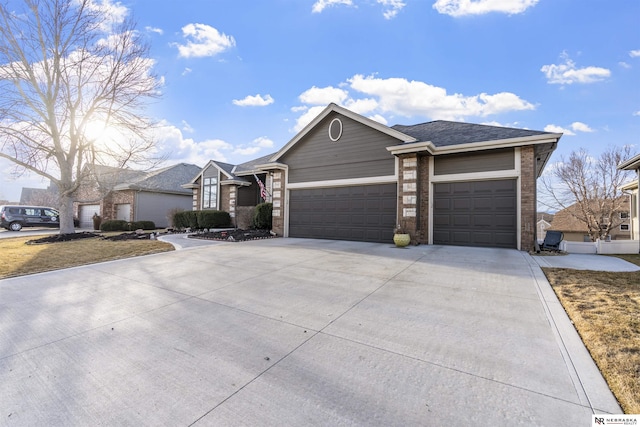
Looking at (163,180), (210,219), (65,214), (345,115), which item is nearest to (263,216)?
(210,219)

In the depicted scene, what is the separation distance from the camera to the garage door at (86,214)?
24562 millimetres

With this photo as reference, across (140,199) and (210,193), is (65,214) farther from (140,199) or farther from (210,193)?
(210,193)

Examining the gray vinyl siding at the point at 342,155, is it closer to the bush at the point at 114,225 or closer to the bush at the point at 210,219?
the bush at the point at 210,219

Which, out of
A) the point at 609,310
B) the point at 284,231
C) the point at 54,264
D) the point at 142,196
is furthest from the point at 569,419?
the point at 142,196

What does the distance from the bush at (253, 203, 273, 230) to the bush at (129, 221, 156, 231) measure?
9876 millimetres

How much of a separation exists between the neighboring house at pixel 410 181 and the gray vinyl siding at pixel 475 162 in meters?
0.03

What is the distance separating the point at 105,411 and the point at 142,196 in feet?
76.8

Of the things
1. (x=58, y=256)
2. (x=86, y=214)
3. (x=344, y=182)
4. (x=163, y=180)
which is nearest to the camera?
(x=58, y=256)

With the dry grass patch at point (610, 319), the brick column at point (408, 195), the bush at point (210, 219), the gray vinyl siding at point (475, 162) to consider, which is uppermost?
the gray vinyl siding at point (475, 162)

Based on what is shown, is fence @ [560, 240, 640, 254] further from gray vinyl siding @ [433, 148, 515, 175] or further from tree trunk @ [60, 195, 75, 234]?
tree trunk @ [60, 195, 75, 234]

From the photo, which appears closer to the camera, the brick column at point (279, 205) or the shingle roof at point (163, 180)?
the brick column at point (279, 205)

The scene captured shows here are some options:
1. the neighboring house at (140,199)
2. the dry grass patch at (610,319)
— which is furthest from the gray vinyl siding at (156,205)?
the dry grass patch at (610,319)

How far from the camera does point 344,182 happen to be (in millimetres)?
12297

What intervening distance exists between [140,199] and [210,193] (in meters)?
5.88
